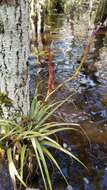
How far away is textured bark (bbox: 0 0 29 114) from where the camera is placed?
3043 mm

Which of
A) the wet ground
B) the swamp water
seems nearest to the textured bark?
the swamp water

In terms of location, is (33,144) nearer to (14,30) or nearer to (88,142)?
(14,30)

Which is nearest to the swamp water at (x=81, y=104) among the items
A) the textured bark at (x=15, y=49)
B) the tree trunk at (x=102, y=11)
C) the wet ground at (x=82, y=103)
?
the wet ground at (x=82, y=103)

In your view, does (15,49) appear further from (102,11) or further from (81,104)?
(102,11)

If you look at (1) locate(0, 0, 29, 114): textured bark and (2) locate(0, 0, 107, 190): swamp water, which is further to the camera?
(2) locate(0, 0, 107, 190): swamp water

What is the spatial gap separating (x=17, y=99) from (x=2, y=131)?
388mm

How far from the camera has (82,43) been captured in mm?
10375

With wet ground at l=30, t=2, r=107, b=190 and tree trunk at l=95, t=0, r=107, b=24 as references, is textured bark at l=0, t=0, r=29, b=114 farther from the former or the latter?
tree trunk at l=95, t=0, r=107, b=24

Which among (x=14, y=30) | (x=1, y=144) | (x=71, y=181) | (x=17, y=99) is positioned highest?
(x=14, y=30)

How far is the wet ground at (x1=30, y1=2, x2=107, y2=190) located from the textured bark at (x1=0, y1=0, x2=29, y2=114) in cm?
116

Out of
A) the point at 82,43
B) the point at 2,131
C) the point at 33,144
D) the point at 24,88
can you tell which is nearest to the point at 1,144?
the point at 2,131

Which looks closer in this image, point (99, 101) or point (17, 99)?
point (17, 99)

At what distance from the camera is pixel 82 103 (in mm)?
5891

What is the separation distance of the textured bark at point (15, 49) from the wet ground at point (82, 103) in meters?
1.16
